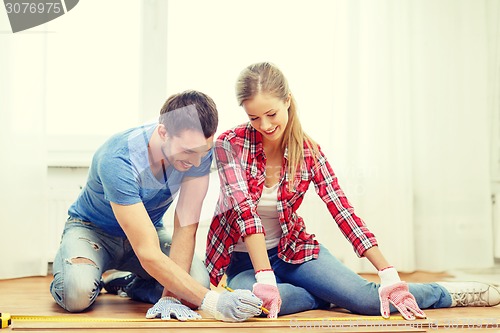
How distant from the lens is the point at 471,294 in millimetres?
1834

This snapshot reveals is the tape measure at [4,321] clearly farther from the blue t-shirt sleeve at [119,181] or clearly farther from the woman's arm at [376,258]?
the woman's arm at [376,258]

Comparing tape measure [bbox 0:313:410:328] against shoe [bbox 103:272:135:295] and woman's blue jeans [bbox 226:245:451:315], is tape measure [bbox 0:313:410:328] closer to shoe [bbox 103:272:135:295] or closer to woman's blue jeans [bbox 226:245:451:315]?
woman's blue jeans [bbox 226:245:451:315]

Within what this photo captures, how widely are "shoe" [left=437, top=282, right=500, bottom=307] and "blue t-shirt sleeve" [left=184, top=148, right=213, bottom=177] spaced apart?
0.72 m

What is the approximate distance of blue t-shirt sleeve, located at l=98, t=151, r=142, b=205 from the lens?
1.59 meters

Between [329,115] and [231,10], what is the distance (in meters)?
0.60

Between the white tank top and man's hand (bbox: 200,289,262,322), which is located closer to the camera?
man's hand (bbox: 200,289,262,322)

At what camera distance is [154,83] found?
111 inches

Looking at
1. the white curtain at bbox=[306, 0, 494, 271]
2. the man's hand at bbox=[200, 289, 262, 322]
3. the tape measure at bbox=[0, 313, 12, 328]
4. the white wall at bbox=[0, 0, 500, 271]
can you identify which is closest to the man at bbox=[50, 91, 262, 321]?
the man's hand at bbox=[200, 289, 262, 322]

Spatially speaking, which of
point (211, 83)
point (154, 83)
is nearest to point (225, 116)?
point (211, 83)

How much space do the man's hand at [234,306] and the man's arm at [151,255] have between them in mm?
41

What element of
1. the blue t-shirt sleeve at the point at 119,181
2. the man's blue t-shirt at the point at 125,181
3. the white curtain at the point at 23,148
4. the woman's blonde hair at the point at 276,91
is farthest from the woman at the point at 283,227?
the white curtain at the point at 23,148

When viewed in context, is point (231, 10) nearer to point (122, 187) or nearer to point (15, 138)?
point (15, 138)
